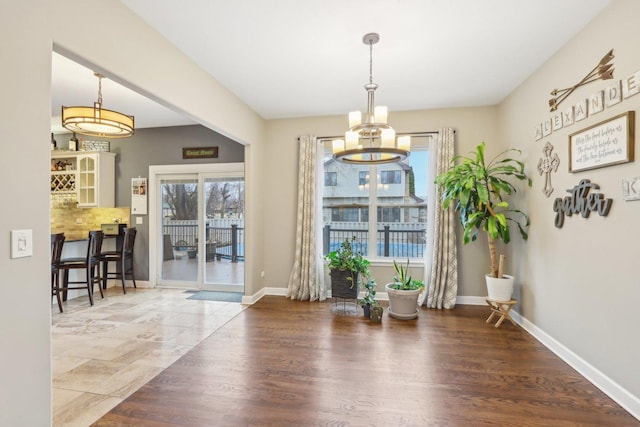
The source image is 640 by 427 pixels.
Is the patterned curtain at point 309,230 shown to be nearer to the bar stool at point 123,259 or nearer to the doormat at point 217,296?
the doormat at point 217,296

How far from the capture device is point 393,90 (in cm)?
386

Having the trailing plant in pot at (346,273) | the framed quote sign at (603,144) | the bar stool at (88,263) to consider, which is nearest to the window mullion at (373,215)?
the trailing plant in pot at (346,273)

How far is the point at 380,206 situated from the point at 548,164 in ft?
7.39

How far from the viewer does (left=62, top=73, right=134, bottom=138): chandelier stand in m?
3.19

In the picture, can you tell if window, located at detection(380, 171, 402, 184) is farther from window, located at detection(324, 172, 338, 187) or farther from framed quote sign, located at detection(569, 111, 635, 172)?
framed quote sign, located at detection(569, 111, 635, 172)

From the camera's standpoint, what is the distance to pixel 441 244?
438 centimetres

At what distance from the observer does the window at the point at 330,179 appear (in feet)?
16.5

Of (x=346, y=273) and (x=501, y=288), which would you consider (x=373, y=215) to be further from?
(x=501, y=288)

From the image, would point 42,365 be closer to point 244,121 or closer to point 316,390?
point 316,390

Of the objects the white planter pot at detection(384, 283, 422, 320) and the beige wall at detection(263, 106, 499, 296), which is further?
the beige wall at detection(263, 106, 499, 296)

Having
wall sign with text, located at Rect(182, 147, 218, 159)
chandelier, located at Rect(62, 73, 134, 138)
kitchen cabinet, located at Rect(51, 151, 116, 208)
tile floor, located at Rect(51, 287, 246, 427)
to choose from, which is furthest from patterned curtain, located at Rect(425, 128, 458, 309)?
kitchen cabinet, located at Rect(51, 151, 116, 208)

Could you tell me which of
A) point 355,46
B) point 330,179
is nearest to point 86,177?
point 330,179

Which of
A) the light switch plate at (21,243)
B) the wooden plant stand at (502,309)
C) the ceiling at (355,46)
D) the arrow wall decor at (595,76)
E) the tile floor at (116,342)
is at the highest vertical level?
the ceiling at (355,46)

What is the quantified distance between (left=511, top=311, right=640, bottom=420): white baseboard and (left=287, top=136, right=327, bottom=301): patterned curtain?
8.95 ft
